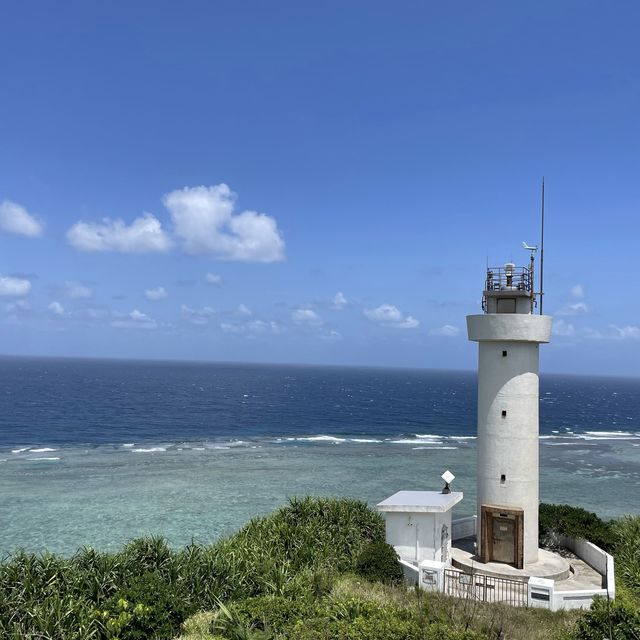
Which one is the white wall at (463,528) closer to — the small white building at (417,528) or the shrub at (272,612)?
the small white building at (417,528)

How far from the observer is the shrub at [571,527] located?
1791cm

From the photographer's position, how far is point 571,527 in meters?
18.4

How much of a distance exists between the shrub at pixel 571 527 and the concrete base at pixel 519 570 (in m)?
1.17

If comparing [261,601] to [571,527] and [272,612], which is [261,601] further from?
[571,527]

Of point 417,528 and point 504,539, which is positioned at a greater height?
point 417,528

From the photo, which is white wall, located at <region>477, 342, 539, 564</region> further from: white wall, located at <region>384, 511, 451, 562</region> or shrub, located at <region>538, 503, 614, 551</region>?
shrub, located at <region>538, 503, 614, 551</region>

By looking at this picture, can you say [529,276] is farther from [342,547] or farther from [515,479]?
[342,547]

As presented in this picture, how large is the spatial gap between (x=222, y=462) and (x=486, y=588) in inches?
1409

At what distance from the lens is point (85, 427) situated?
218 ft

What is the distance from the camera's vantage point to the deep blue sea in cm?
3012

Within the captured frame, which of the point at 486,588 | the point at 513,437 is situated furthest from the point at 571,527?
the point at 486,588

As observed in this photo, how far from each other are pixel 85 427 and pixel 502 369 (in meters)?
61.4

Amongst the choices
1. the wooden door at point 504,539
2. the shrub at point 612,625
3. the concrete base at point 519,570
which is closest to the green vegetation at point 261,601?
the shrub at point 612,625

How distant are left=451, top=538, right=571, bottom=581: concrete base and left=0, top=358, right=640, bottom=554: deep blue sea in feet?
45.8
